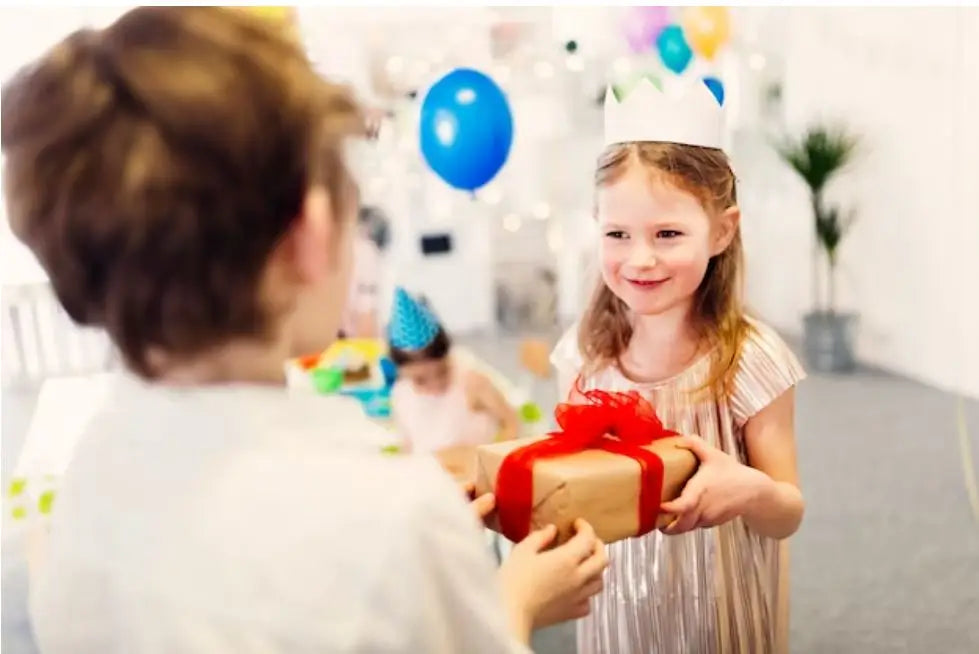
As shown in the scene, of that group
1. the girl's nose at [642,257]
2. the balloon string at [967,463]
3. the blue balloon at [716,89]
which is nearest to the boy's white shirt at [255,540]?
the girl's nose at [642,257]

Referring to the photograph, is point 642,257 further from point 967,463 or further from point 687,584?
point 967,463

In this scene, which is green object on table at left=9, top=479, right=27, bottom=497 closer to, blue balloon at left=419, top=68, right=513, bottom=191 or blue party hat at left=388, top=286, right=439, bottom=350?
blue party hat at left=388, top=286, right=439, bottom=350

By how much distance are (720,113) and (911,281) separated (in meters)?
3.27

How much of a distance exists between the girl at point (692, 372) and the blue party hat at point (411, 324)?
3.38 ft

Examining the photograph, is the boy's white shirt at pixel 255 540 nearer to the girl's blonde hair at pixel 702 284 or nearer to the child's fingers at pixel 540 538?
the child's fingers at pixel 540 538

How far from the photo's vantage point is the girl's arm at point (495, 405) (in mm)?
2123

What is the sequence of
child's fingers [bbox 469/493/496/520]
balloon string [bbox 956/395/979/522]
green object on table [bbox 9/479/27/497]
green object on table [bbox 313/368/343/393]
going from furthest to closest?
balloon string [bbox 956/395/979/522]
green object on table [bbox 313/368/343/393]
green object on table [bbox 9/479/27/497]
child's fingers [bbox 469/493/496/520]

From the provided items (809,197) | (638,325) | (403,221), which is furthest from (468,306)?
(638,325)

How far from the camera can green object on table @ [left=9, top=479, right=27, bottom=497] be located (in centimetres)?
204

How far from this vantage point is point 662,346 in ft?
3.50

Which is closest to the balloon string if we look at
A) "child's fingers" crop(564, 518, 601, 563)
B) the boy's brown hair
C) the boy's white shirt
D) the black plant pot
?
the black plant pot

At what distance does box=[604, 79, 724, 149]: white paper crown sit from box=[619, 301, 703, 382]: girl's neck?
180mm

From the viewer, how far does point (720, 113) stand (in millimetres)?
1031

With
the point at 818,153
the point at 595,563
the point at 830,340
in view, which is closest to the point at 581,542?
the point at 595,563
